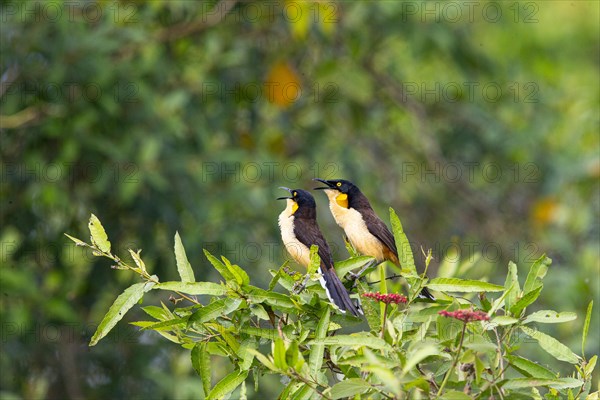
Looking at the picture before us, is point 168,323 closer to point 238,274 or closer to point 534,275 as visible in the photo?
point 238,274

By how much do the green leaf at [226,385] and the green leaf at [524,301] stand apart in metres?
0.89

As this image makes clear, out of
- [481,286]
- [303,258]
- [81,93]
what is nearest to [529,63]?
[81,93]

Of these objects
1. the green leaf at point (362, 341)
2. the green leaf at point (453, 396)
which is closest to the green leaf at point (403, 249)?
the green leaf at point (362, 341)

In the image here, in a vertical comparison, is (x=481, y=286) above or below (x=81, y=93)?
above

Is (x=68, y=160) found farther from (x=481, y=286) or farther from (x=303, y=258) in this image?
(x=481, y=286)

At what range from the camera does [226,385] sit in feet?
10.4

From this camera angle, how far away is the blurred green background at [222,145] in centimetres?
719

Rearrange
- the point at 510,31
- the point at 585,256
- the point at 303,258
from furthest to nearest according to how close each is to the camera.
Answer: the point at 510,31, the point at 585,256, the point at 303,258

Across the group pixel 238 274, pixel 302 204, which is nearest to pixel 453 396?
pixel 238 274

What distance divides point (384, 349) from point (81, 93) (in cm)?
483

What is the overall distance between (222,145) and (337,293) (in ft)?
17.3

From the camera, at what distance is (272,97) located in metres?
8.47

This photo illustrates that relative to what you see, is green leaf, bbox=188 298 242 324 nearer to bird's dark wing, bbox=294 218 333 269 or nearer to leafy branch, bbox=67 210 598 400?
leafy branch, bbox=67 210 598 400

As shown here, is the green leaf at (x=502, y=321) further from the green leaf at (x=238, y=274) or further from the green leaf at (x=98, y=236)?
the green leaf at (x=98, y=236)
